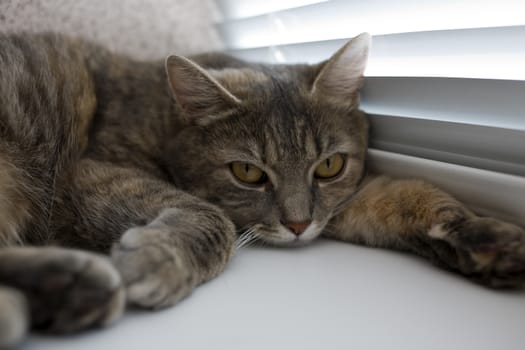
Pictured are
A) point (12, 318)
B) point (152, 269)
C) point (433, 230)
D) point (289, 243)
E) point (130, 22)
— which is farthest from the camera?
point (130, 22)

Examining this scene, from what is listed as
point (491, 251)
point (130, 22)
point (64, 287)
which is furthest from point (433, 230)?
point (130, 22)

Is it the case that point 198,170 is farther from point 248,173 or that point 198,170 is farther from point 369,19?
point 369,19

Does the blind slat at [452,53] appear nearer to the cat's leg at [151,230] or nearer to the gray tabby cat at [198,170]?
the gray tabby cat at [198,170]

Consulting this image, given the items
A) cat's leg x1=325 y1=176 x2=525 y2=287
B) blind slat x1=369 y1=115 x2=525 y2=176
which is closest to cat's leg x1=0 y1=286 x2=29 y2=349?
cat's leg x1=325 y1=176 x2=525 y2=287

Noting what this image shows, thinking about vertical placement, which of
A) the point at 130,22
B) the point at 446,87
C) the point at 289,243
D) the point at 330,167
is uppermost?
the point at 130,22

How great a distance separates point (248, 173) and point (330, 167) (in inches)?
8.6

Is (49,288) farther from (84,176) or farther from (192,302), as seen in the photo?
(84,176)

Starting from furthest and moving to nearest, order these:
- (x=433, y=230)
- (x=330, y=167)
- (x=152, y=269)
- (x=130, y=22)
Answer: (x=130, y=22)
(x=330, y=167)
(x=433, y=230)
(x=152, y=269)

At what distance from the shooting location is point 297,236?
1.03 metres

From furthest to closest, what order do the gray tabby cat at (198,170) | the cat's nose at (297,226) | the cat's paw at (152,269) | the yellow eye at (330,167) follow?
the yellow eye at (330,167)
the cat's nose at (297,226)
the gray tabby cat at (198,170)
the cat's paw at (152,269)

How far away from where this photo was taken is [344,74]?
1.16 m

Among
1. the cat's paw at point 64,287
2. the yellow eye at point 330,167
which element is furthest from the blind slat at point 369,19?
the cat's paw at point 64,287

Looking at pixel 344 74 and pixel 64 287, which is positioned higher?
pixel 344 74

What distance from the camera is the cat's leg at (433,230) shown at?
0.83m
